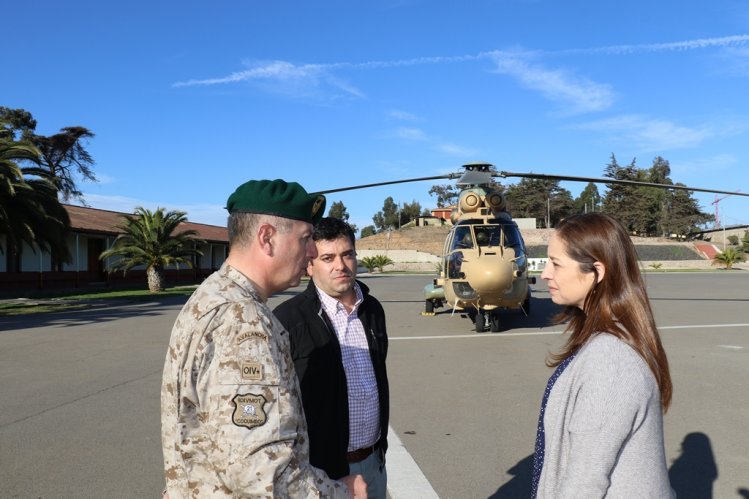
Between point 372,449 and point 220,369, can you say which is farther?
point 372,449

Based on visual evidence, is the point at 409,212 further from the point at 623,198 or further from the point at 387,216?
the point at 623,198

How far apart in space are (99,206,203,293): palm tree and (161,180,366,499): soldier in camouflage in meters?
25.6

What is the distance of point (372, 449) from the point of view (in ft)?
8.93

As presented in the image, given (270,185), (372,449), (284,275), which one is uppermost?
(270,185)

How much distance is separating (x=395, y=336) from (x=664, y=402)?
964 centimetres

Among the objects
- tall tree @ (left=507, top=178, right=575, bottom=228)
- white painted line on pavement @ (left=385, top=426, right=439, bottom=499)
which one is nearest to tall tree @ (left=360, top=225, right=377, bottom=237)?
tall tree @ (left=507, top=178, right=575, bottom=228)

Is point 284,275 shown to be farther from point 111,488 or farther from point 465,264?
point 465,264

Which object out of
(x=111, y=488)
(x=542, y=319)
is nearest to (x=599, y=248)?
(x=111, y=488)

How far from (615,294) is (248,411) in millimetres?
1268

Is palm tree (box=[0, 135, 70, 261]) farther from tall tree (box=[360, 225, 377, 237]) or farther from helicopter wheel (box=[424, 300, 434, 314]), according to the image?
tall tree (box=[360, 225, 377, 237])

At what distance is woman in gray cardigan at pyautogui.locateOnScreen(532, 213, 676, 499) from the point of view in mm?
1613

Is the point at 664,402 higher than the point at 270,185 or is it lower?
lower

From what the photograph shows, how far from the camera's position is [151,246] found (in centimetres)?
2619

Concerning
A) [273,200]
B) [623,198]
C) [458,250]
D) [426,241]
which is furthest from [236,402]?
[623,198]
